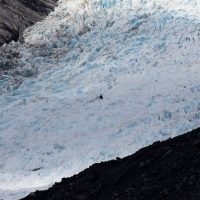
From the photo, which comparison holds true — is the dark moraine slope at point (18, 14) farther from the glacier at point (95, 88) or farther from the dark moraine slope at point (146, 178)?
the dark moraine slope at point (146, 178)

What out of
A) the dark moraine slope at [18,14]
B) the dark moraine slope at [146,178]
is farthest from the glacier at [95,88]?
the dark moraine slope at [146,178]

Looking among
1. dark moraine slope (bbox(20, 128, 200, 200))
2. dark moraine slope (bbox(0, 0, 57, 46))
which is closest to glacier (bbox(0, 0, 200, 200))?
dark moraine slope (bbox(0, 0, 57, 46))

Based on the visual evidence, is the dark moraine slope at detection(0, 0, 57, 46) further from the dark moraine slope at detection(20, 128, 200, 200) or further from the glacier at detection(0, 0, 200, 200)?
the dark moraine slope at detection(20, 128, 200, 200)

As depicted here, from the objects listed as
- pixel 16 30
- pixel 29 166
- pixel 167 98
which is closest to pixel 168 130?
pixel 167 98

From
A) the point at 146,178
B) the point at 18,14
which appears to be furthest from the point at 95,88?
the point at 146,178

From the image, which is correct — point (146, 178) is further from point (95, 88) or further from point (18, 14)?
point (18, 14)

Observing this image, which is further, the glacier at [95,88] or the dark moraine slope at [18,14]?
the dark moraine slope at [18,14]
